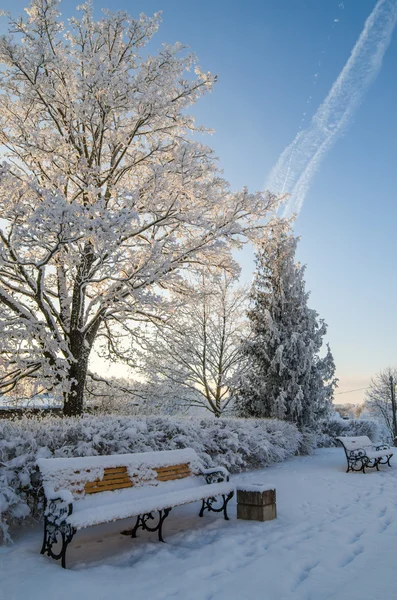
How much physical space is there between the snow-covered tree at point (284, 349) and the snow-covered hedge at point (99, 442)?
381 cm

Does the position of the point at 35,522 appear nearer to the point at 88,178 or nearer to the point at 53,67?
the point at 88,178

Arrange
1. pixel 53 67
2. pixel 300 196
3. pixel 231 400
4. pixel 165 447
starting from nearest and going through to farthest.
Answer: pixel 165 447 < pixel 53 67 < pixel 231 400 < pixel 300 196

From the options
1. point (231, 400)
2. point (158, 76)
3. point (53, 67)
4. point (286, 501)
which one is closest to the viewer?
point (286, 501)

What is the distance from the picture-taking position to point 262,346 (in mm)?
14992

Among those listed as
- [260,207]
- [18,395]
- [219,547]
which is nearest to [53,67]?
[260,207]

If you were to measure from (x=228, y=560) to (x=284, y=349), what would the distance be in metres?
11.2

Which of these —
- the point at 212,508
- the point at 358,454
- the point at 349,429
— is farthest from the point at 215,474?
the point at 349,429

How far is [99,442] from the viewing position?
6195mm

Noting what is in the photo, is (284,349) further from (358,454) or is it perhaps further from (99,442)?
(99,442)

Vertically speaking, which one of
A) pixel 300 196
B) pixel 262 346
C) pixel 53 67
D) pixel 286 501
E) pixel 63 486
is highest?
pixel 300 196

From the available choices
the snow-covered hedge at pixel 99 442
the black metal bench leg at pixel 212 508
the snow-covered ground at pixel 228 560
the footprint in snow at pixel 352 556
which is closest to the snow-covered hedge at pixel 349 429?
the snow-covered hedge at pixel 99 442

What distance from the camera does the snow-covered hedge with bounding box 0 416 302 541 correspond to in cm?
479

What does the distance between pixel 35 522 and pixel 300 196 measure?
17.2 metres

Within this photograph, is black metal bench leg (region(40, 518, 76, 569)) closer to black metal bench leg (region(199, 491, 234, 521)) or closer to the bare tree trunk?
black metal bench leg (region(199, 491, 234, 521))
